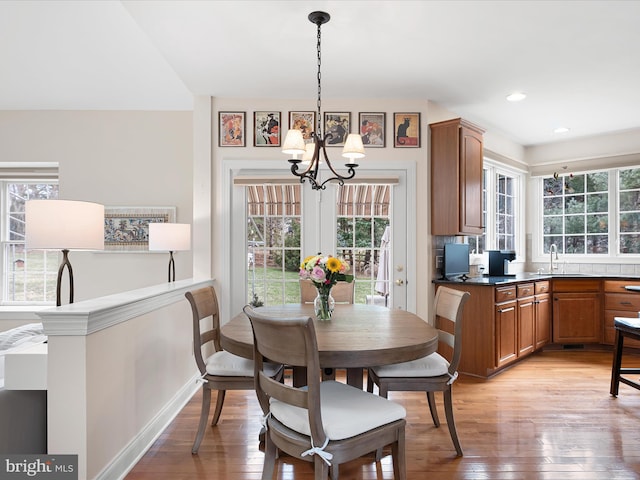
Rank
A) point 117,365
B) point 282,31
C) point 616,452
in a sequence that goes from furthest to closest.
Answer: point 282,31, point 616,452, point 117,365

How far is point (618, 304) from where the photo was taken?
4324 mm

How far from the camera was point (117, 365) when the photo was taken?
197cm

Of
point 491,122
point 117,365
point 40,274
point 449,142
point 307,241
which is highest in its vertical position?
point 491,122

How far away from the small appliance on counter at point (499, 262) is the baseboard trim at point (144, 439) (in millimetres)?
3363

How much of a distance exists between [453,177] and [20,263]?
4.81 meters

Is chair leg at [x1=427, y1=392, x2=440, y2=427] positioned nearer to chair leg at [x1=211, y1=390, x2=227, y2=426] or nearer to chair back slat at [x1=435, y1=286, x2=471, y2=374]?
chair back slat at [x1=435, y1=286, x2=471, y2=374]

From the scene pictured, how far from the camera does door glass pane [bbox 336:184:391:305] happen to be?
3.81m

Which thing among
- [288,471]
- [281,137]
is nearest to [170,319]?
[288,471]

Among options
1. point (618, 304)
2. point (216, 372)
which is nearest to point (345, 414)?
point (216, 372)

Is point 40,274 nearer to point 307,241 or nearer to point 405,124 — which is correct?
point 307,241

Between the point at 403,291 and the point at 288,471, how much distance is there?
207 centimetres

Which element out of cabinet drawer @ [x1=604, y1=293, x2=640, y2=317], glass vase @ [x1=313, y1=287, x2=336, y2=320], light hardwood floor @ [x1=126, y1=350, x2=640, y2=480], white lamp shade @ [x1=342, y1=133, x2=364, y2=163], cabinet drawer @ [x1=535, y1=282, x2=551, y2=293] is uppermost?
white lamp shade @ [x1=342, y1=133, x2=364, y2=163]

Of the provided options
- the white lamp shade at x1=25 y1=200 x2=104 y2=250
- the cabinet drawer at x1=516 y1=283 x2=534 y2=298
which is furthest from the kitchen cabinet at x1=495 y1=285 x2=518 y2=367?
the white lamp shade at x1=25 y1=200 x2=104 y2=250

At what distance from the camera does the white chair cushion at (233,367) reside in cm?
224
